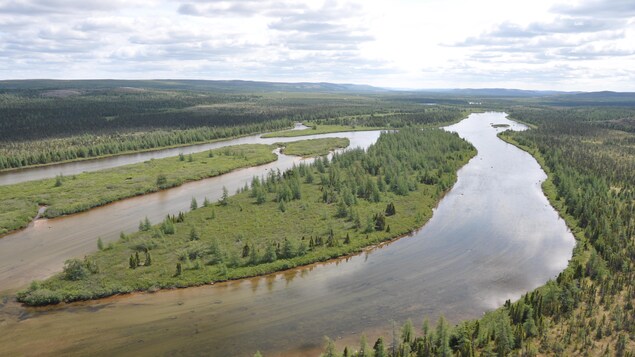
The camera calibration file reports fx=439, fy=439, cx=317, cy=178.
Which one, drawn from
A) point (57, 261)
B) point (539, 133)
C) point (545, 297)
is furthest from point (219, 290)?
point (539, 133)

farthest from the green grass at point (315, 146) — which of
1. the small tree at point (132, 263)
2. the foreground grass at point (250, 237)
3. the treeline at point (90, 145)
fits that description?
the small tree at point (132, 263)

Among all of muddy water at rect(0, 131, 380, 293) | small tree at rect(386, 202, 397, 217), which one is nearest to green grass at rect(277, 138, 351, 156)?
muddy water at rect(0, 131, 380, 293)

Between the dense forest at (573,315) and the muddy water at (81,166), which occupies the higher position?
the muddy water at (81,166)

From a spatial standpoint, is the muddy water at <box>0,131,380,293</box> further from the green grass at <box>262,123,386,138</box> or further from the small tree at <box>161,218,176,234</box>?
the green grass at <box>262,123,386,138</box>

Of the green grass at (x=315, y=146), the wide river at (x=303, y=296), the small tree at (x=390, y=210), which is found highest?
the green grass at (x=315, y=146)

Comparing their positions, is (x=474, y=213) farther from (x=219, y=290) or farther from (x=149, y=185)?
(x=149, y=185)

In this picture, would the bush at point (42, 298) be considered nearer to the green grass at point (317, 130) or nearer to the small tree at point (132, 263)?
the small tree at point (132, 263)
